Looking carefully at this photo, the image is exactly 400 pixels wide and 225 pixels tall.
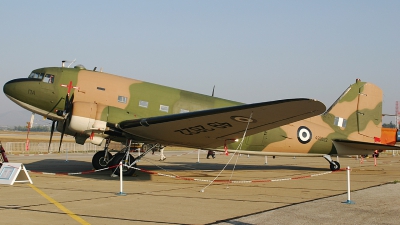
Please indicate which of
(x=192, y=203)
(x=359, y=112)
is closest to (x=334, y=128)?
(x=359, y=112)

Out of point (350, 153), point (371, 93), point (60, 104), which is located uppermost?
point (371, 93)

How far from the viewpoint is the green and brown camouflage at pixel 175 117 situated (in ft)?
44.7

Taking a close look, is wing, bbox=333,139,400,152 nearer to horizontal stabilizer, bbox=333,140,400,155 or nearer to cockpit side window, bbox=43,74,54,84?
horizontal stabilizer, bbox=333,140,400,155

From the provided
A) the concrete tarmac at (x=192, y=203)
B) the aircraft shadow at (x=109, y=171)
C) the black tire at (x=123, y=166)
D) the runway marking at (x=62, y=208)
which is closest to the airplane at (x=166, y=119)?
the black tire at (x=123, y=166)

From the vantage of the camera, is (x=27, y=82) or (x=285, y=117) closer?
(x=285, y=117)

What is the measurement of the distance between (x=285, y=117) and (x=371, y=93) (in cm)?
1079

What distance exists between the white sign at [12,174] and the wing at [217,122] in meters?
3.87

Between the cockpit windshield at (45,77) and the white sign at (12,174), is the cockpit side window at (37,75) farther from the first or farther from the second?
the white sign at (12,174)

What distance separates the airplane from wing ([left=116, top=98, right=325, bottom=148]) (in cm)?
3

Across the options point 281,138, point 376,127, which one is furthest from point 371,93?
point 281,138

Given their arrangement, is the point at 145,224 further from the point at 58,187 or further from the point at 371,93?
the point at 371,93

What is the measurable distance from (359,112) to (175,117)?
1167 cm

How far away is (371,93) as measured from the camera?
21.4 metres

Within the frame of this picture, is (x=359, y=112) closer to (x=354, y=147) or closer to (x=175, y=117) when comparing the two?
(x=354, y=147)
